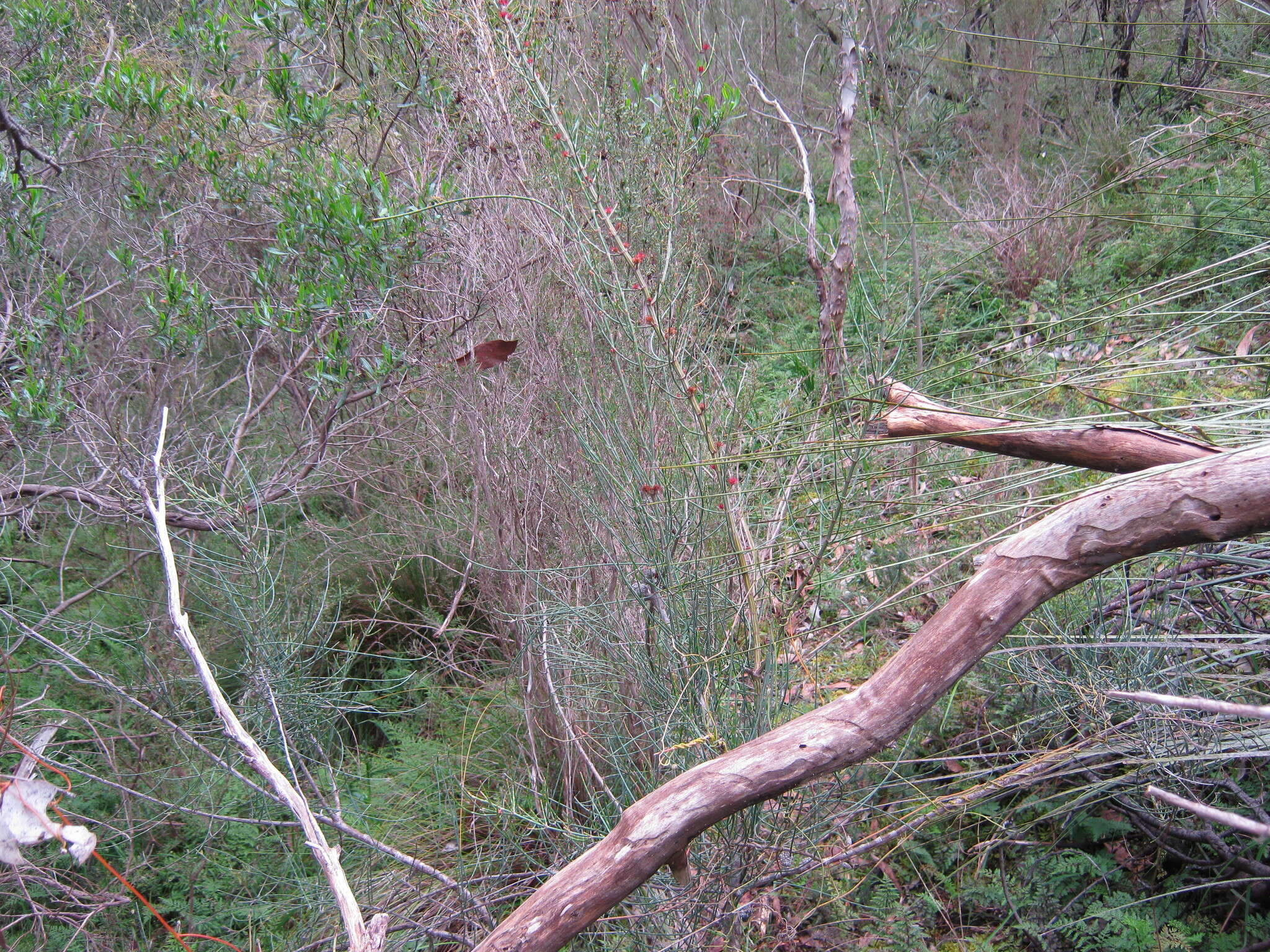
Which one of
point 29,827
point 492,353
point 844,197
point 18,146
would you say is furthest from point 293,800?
point 844,197

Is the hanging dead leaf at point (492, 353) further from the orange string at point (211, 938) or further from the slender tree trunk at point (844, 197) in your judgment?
the orange string at point (211, 938)

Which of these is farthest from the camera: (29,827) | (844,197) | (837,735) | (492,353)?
(844,197)

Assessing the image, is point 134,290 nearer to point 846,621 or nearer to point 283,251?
point 283,251

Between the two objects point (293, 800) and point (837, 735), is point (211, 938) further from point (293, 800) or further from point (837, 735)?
point (837, 735)

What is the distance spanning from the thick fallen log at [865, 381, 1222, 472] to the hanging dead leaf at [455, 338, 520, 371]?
1.64 m

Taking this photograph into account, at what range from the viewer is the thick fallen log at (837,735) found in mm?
1463

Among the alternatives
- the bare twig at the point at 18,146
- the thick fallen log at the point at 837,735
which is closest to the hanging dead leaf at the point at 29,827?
the thick fallen log at the point at 837,735

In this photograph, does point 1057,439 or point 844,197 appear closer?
point 1057,439

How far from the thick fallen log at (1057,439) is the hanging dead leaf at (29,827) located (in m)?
1.50

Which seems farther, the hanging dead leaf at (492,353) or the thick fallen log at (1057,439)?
the hanging dead leaf at (492,353)

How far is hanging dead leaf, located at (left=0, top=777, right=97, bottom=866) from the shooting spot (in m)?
1.26

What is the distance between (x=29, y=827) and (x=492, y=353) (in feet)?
7.28

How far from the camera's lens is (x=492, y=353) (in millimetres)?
3232

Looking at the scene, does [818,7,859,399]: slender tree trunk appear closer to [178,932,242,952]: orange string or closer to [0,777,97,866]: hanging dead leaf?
[178,932,242,952]: orange string
